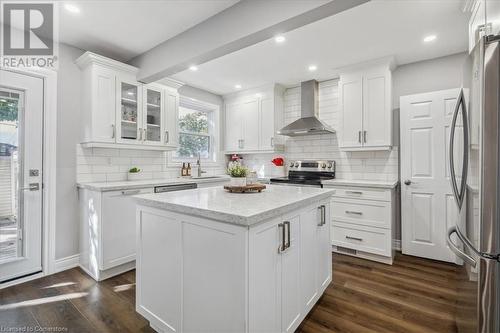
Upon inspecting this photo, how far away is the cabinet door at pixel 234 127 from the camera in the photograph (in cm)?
465

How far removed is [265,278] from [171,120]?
2855 millimetres

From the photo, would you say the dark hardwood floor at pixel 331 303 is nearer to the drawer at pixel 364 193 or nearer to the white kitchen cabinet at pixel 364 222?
the white kitchen cabinet at pixel 364 222

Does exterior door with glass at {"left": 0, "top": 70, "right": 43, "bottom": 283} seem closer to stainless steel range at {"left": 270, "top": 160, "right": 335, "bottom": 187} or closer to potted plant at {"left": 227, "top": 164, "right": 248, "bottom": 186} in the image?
potted plant at {"left": 227, "top": 164, "right": 248, "bottom": 186}

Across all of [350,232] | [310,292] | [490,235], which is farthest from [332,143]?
[490,235]

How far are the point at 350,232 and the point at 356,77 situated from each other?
2.09m

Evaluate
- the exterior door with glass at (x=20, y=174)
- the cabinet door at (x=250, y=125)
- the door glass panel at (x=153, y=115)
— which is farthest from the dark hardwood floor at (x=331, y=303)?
the cabinet door at (x=250, y=125)

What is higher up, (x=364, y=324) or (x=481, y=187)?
(x=481, y=187)

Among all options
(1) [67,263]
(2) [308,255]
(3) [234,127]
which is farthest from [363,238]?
(1) [67,263]

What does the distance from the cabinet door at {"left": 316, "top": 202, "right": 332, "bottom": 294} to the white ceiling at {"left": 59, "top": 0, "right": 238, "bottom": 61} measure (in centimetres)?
203

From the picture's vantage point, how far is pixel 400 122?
10.6 ft

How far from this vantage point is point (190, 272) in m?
1.47

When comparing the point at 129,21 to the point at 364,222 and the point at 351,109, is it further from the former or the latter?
the point at 364,222

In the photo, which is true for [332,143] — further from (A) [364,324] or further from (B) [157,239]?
(B) [157,239]

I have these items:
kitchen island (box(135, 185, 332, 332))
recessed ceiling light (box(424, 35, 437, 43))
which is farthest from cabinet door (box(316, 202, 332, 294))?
recessed ceiling light (box(424, 35, 437, 43))
